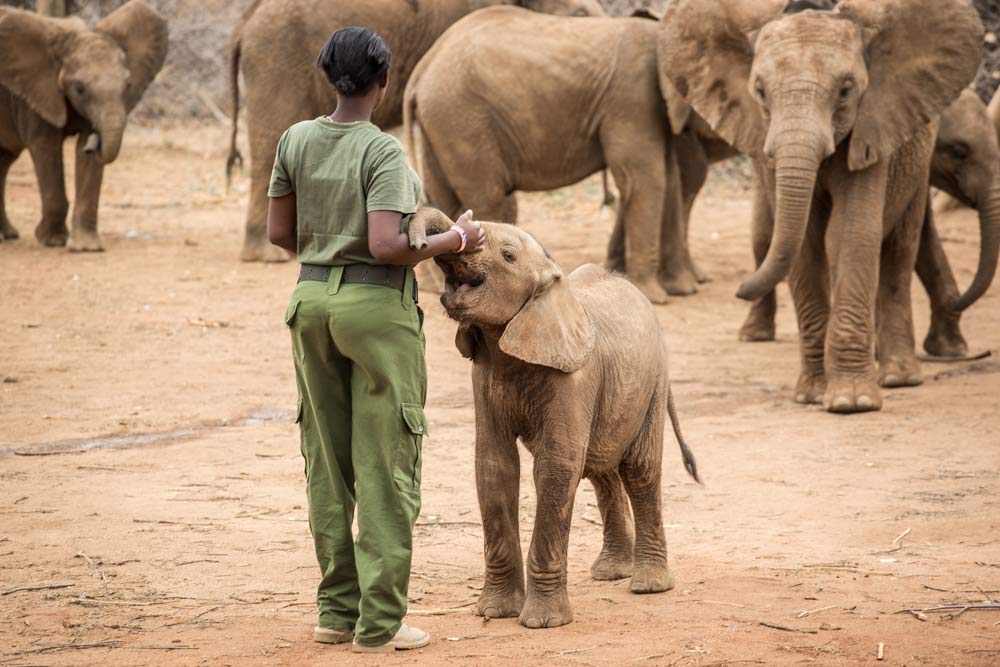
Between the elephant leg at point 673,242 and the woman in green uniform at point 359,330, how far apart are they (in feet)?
25.6

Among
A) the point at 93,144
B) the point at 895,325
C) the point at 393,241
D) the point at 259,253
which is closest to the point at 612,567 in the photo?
the point at 393,241

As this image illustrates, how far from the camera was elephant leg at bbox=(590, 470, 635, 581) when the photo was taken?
5.34 m

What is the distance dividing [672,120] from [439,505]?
561 centimetres

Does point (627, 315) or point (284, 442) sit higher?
point (627, 315)

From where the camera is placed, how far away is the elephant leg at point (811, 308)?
880cm

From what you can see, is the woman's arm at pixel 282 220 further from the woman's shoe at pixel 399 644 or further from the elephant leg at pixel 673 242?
the elephant leg at pixel 673 242

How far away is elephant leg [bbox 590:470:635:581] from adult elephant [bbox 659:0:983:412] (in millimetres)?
2994

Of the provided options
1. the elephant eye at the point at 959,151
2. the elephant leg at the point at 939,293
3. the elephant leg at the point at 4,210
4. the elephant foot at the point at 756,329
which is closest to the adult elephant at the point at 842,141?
the elephant eye at the point at 959,151

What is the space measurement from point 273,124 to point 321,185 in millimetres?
9051

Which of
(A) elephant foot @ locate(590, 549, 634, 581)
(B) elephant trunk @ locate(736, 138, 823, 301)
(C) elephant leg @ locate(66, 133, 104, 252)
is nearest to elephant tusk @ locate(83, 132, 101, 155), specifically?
(C) elephant leg @ locate(66, 133, 104, 252)

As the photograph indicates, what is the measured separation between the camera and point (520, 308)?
175 inches

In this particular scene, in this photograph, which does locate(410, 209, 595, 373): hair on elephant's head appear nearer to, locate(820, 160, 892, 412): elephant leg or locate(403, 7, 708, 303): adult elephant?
locate(820, 160, 892, 412): elephant leg

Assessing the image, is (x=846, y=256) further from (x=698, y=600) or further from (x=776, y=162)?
(x=698, y=600)

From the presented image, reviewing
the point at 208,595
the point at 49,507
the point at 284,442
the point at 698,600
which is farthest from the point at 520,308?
the point at 284,442
